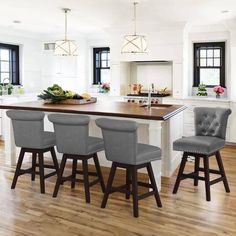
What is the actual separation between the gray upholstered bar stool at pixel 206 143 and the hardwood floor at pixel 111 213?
0.59ft

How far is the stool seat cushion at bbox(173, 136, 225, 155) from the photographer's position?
3.49 meters

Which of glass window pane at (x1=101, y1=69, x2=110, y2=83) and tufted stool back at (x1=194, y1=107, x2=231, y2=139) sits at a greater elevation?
glass window pane at (x1=101, y1=69, x2=110, y2=83)

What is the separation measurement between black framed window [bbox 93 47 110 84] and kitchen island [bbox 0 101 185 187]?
3912mm

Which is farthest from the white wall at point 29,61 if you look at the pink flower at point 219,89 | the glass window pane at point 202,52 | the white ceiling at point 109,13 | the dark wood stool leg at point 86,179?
the dark wood stool leg at point 86,179

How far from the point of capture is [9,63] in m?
7.88

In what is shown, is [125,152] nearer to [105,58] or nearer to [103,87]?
[103,87]

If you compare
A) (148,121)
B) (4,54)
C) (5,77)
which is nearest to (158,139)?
(148,121)

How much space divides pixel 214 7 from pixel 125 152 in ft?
10.6

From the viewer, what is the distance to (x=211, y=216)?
3158 millimetres

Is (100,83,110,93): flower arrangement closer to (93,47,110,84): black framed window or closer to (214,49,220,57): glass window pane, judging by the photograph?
(93,47,110,84): black framed window

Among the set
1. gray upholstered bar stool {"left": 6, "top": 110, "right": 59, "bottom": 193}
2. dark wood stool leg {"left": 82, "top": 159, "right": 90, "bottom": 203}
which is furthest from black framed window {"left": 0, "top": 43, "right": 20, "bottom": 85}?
dark wood stool leg {"left": 82, "top": 159, "right": 90, "bottom": 203}

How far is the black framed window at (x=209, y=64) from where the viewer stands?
7.00 meters

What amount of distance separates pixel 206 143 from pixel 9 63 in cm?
587

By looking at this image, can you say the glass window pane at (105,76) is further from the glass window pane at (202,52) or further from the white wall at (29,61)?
the glass window pane at (202,52)
